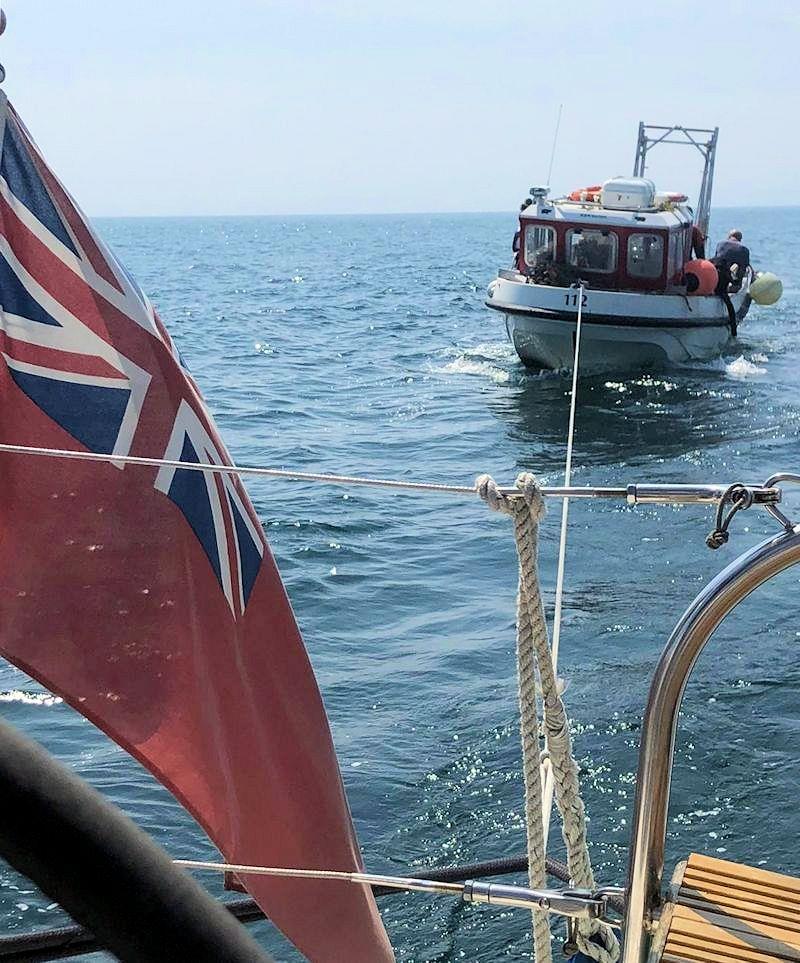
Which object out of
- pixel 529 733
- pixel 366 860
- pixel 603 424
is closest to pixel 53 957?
pixel 529 733

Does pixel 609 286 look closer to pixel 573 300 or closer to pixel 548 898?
pixel 573 300

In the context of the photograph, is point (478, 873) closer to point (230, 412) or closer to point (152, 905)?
point (152, 905)

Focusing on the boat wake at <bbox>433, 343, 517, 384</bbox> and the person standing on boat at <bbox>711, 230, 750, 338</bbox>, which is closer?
the person standing on boat at <bbox>711, 230, 750, 338</bbox>

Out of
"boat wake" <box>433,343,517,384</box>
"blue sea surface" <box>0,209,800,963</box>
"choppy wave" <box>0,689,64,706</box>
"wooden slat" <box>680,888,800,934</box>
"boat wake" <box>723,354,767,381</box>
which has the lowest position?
"choppy wave" <box>0,689,64,706</box>

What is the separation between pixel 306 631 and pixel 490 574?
68.6 inches

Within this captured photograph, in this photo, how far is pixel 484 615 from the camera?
26.5 feet

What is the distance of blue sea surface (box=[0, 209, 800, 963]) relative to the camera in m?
5.23

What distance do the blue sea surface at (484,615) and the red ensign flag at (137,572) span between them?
0.15m

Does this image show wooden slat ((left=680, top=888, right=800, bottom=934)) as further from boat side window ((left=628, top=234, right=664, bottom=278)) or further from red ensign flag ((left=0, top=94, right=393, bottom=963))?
boat side window ((left=628, top=234, right=664, bottom=278))

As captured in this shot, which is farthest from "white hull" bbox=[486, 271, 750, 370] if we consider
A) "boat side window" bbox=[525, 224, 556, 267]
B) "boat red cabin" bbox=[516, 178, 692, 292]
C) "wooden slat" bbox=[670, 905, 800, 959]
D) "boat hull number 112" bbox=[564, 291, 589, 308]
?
"wooden slat" bbox=[670, 905, 800, 959]

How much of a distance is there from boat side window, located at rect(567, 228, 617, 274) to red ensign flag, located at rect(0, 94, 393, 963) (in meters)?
15.4

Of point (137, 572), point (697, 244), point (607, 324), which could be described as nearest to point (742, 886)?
point (137, 572)

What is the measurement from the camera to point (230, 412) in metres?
16.8

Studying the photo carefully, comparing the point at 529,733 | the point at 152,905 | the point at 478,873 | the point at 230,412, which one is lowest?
the point at 230,412
